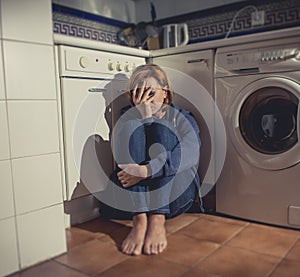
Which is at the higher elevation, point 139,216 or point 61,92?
point 61,92

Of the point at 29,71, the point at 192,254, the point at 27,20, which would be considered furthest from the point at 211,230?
the point at 27,20

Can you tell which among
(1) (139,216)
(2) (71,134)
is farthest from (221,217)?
(2) (71,134)

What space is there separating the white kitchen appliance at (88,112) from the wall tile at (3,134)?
0.40 meters

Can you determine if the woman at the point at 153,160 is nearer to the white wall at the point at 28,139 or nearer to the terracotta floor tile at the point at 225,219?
the terracotta floor tile at the point at 225,219

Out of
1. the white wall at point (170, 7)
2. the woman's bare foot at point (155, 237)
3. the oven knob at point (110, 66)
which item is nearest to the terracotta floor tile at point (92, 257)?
the woman's bare foot at point (155, 237)

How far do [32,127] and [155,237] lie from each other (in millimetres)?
647

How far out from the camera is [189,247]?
4.45ft

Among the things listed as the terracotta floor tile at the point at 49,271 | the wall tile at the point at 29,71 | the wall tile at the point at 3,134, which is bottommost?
the terracotta floor tile at the point at 49,271

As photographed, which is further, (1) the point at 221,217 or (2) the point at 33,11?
(1) the point at 221,217

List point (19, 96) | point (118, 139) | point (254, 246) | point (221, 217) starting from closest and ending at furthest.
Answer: point (19, 96), point (254, 246), point (118, 139), point (221, 217)

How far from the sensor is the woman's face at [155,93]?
5.20 feet

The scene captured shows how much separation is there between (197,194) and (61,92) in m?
0.88

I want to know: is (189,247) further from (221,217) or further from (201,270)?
(221,217)

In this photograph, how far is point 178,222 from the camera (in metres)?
1.66
